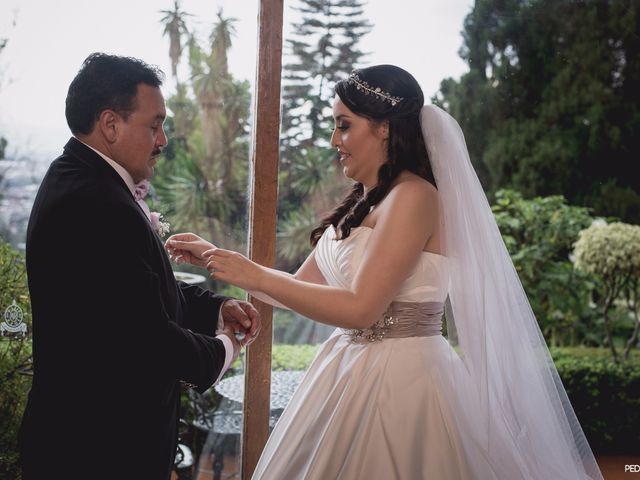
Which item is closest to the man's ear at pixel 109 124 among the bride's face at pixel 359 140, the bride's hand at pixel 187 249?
the bride's hand at pixel 187 249

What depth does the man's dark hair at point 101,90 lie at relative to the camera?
1820 millimetres

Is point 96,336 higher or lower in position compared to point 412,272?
lower

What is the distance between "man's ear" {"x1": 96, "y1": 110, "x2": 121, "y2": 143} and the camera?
183cm

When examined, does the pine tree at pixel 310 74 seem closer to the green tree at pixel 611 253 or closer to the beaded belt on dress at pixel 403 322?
the beaded belt on dress at pixel 403 322

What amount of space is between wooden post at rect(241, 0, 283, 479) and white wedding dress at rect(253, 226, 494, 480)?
0.57 meters

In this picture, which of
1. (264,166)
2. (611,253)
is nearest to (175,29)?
(264,166)

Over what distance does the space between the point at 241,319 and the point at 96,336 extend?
64 centimetres

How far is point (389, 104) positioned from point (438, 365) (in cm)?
89

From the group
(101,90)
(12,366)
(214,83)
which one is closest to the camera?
(101,90)

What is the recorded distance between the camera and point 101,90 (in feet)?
5.97

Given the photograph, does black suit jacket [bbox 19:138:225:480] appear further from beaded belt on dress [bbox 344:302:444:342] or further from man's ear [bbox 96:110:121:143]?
beaded belt on dress [bbox 344:302:444:342]

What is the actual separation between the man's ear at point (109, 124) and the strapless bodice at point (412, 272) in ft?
2.80

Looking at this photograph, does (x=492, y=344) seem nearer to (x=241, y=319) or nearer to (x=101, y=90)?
(x=241, y=319)

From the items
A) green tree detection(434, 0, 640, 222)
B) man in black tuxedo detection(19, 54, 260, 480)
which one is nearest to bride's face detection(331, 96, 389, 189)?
man in black tuxedo detection(19, 54, 260, 480)
